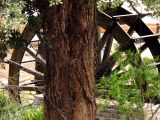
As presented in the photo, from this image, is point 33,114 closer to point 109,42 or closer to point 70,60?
point 70,60

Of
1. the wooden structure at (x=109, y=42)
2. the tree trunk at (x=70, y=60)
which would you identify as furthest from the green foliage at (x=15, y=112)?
the tree trunk at (x=70, y=60)

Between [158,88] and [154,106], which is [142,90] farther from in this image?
[154,106]

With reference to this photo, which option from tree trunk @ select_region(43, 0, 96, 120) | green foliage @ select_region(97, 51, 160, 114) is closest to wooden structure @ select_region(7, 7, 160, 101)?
green foliage @ select_region(97, 51, 160, 114)

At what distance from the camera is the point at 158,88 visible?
3.58 metres

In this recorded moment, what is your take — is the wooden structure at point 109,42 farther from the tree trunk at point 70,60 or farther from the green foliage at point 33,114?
the tree trunk at point 70,60

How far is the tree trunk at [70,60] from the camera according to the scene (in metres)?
2.32

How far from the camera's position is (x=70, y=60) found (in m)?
2.43

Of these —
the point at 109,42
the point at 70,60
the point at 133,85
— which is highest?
the point at 70,60

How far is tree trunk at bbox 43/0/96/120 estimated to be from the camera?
7.60 feet

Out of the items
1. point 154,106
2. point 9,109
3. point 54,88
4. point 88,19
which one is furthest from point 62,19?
point 154,106

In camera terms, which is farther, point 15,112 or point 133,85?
point 15,112

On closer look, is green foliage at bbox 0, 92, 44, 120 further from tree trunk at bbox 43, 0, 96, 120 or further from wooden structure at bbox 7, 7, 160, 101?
tree trunk at bbox 43, 0, 96, 120

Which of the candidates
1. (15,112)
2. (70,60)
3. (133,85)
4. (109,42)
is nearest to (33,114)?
(15,112)

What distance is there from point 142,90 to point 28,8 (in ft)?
6.13
